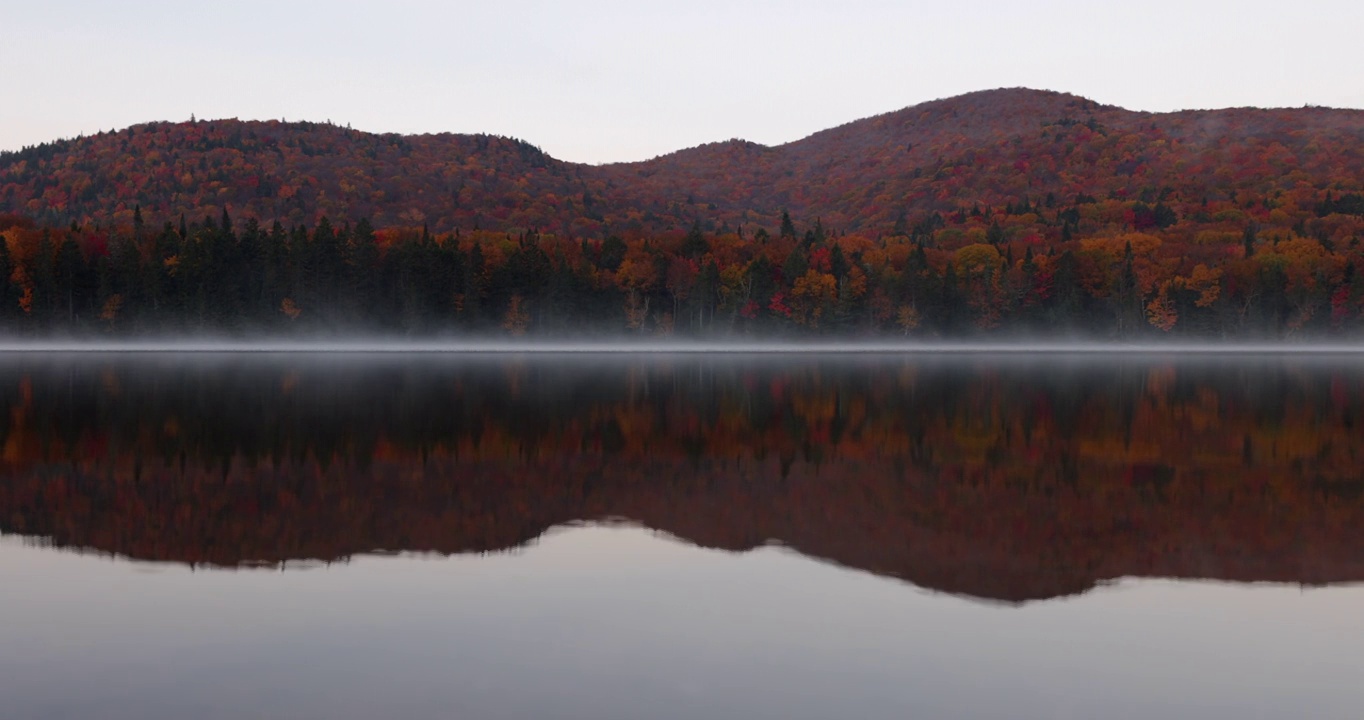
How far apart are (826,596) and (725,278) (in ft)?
486

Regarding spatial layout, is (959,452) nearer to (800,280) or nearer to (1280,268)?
(800,280)

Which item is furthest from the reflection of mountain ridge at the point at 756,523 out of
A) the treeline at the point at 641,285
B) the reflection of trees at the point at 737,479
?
the treeline at the point at 641,285

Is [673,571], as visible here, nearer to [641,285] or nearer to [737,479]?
[737,479]

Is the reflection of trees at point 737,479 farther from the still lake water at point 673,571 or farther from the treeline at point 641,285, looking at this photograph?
the treeline at point 641,285

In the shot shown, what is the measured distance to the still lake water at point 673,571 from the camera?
38.5ft

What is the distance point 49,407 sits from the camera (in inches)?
1703

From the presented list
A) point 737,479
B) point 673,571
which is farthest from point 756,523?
point 737,479

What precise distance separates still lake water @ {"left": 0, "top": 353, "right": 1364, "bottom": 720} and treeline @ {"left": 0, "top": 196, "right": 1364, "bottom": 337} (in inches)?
4523

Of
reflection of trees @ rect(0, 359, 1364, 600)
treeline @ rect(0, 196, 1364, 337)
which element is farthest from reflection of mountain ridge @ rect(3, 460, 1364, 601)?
treeline @ rect(0, 196, 1364, 337)

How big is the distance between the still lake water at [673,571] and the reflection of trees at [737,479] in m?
0.15

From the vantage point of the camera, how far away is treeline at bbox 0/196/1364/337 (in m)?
143

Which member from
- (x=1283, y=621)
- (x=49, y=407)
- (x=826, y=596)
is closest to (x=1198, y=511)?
(x=1283, y=621)

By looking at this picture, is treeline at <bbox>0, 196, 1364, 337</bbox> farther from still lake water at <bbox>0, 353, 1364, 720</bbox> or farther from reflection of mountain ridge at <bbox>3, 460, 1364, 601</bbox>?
reflection of mountain ridge at <bbox>3, 460, 1364, 601</bbox>

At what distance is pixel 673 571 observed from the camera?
17281 millimetres
